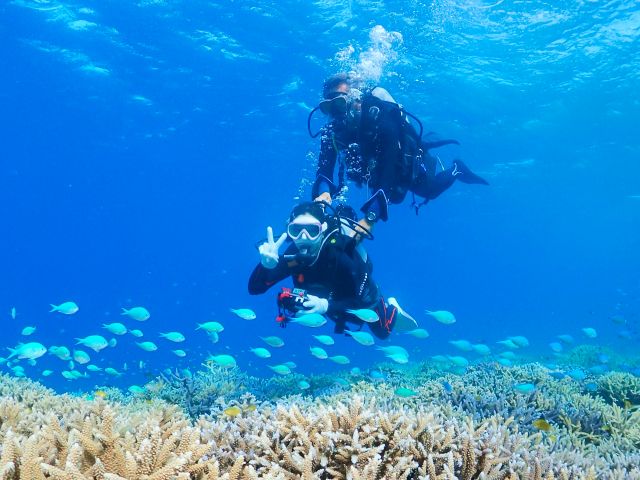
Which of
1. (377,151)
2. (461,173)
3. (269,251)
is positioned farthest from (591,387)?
(269,251)

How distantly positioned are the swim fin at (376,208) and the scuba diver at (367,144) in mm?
333

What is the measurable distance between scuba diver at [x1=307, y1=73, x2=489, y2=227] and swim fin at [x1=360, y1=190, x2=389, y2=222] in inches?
13.1

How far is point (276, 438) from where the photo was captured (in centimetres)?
319

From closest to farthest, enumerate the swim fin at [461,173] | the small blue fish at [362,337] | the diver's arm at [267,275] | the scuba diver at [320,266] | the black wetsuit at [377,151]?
the scuba diver at [320,266], the diver's arm at [267,275], the black wetsuit at [377,151], the small blue fish at [362,337], the swim fin at [461,173]

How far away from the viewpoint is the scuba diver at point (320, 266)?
5656mm

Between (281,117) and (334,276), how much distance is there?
2395cm

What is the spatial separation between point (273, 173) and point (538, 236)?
2014 inches

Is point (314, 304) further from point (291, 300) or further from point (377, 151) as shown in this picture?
point (377, 151)

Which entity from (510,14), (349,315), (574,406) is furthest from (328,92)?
(510,14)

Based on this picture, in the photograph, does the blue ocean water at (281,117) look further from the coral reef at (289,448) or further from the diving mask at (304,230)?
the coral reef at (289,448)

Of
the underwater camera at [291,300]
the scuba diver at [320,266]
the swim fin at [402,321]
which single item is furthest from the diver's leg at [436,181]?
the underwater camera at [291,300]

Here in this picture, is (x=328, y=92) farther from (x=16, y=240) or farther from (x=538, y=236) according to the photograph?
(x=16, y=240)

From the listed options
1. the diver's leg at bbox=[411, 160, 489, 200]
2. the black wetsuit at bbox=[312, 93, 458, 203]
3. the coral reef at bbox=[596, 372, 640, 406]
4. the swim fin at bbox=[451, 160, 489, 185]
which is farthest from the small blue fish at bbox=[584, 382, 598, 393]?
the black wetsuit at bbox=[312, 93, 458, 203]

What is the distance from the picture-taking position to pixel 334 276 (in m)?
6.51
